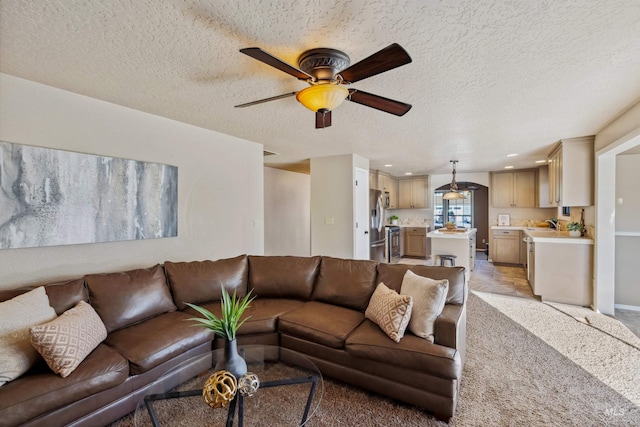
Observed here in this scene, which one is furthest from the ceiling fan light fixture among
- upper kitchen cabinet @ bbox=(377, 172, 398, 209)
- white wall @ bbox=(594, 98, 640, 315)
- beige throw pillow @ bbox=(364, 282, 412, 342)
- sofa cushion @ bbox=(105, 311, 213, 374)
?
upper kitchen cabinet @ bbox=(377, 172, 398, 209)

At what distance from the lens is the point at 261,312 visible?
8.45 ft

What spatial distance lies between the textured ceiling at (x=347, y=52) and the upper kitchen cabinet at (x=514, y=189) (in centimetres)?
409

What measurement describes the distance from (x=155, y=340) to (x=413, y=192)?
739 cm

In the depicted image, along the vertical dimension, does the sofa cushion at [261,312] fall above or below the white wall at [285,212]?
below

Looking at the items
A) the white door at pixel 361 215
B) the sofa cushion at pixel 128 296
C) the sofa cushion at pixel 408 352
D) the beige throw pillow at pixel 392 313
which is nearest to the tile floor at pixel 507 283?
the white door at pixel 361 215

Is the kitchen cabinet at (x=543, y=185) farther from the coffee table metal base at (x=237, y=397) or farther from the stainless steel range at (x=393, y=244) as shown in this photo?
the coffee table metal base at (x=237, y=397)

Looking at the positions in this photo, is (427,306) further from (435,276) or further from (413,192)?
(413,192)

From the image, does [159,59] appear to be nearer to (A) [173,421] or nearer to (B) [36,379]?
(B) [36,379]

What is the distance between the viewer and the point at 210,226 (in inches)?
143

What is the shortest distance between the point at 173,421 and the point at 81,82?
2.53 metres

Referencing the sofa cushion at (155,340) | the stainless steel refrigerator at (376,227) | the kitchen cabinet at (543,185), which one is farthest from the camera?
the kitchen cabinet at (543,185)

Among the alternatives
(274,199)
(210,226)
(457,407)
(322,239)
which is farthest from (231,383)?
(274,199)

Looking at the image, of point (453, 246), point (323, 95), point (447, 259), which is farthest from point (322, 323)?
point (453, 246)

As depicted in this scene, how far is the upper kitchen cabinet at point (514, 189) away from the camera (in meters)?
6.91
